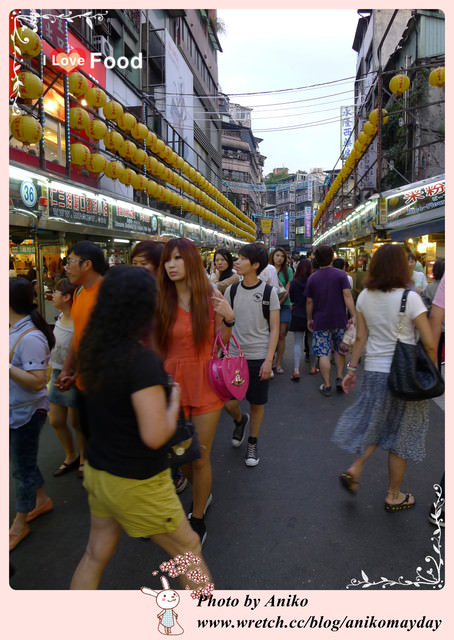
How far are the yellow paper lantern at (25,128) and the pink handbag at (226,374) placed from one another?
4611 mm

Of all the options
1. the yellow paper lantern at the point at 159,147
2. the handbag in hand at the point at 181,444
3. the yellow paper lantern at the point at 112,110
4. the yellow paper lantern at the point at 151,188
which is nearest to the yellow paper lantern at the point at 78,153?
the yellow paper lantern at the point at 112,110

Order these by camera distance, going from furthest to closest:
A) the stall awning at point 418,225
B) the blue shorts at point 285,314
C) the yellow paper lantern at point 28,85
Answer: the stall awning at point 418,225 → the blue shorts at point 285,314 → the yellow paper lantern at point 28,85

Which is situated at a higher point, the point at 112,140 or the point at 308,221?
the point at 308,221

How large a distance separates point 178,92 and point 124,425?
2271 cm

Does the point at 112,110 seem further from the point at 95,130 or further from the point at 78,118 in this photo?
the point at 78,118

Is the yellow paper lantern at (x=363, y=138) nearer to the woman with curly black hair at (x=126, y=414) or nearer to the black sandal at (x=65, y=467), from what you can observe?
the black sandal at (x=65, y=467)

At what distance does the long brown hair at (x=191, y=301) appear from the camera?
2.38 metres

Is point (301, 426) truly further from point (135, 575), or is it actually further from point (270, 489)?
point (135, 575)

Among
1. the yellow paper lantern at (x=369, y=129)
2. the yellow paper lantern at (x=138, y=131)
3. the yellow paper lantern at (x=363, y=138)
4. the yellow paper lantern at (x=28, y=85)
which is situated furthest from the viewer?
the yellow paper lantern at (x=363, y=138)

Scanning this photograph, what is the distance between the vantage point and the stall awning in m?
8.07

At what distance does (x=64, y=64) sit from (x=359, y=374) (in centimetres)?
726

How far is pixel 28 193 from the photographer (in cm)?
608

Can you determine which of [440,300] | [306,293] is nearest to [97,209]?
[306,293]

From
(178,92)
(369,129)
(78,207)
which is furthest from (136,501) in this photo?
(178,92)
